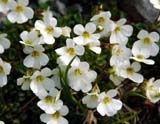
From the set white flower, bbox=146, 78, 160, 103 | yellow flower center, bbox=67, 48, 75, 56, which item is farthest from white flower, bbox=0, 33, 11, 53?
white flower, bbox=146, 78, 160, 103

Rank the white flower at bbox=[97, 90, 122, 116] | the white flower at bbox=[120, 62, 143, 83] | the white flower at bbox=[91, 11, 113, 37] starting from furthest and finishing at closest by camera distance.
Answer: the white flower at bbox=[91, 11, 113, 37]
the white flower at bbox=[120, 62, 143, 83]
the white flower at bbox=[97, 90, 122, 116]

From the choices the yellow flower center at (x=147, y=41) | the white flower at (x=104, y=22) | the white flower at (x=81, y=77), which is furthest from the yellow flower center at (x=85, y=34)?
the yellow flower center at (x=147, y=41)

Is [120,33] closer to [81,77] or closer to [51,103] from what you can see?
[81,77]

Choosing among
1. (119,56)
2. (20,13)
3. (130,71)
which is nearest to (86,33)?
(119,56)

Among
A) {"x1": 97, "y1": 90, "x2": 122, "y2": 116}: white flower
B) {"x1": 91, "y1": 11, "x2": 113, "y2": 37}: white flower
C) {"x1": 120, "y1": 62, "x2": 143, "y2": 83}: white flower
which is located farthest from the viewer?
{"x1": 91, "y1": 11, "x2": 113, "y2": 37}: white flower

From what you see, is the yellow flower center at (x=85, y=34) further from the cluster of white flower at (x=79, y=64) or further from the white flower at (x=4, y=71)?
the white flower at (x=4, y=71)

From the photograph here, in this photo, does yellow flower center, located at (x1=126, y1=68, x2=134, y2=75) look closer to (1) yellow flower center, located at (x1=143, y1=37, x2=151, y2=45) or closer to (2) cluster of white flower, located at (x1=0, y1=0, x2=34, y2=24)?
(1) yellow flower center, located at (x1=143, y1=37, x2=151, y2=45)
